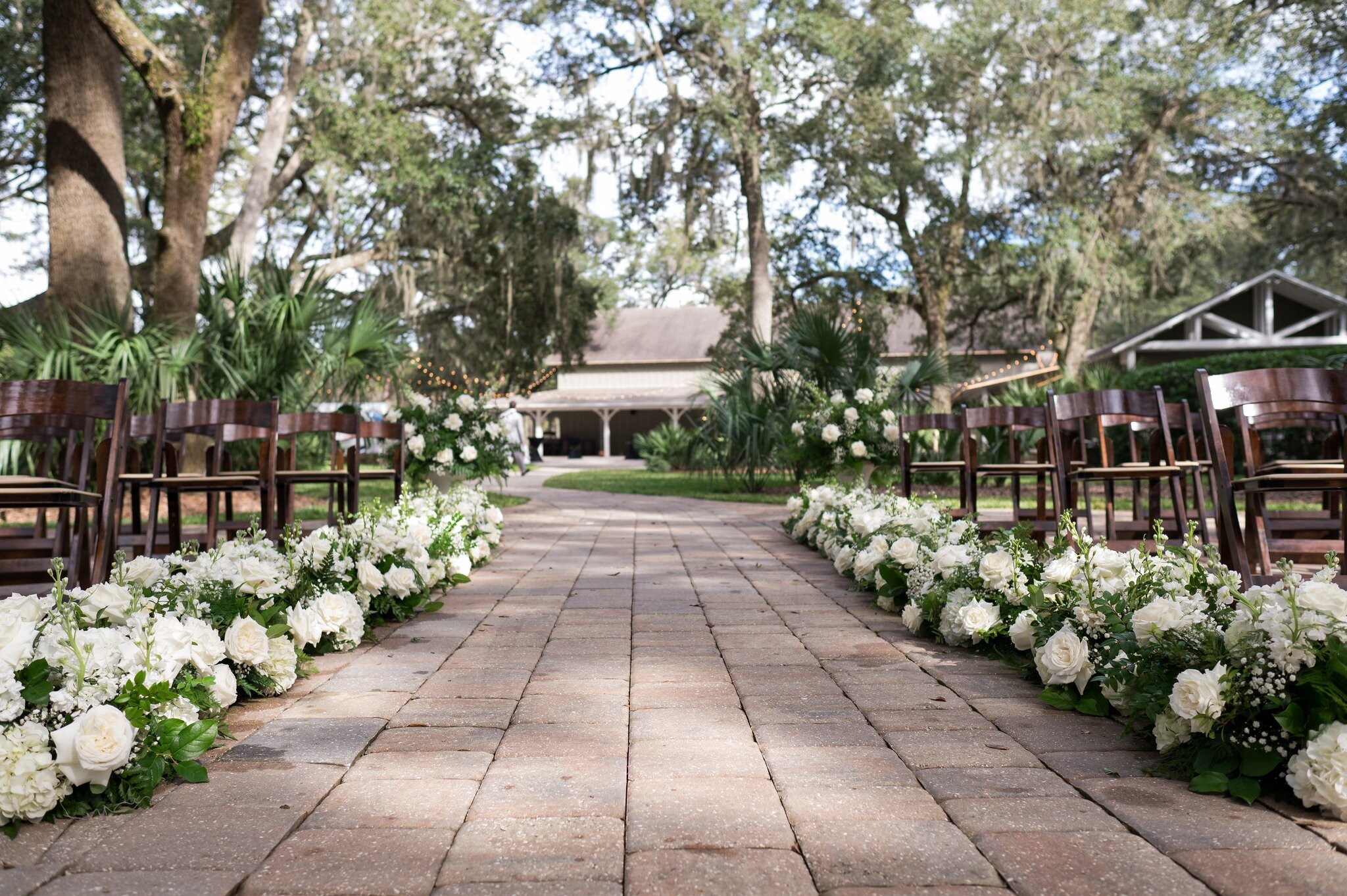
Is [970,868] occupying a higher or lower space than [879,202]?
lower

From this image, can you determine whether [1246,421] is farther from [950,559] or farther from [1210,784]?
[1210,784]

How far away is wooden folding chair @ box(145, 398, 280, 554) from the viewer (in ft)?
14.4

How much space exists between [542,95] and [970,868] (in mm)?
17618

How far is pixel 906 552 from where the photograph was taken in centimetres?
401

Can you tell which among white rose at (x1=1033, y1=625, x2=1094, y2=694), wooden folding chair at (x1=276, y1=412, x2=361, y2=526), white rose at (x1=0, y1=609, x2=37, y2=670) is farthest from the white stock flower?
Answer: wooden folding chair at (x1=276, y1=412, x2=361, y2=526)

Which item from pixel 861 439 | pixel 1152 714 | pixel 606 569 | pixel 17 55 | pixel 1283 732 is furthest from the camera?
pixel 17 55

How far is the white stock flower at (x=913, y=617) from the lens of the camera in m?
3.45

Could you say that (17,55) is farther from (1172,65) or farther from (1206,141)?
(1206,141)

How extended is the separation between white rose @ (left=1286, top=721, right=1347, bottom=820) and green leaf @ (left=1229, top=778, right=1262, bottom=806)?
62 mm

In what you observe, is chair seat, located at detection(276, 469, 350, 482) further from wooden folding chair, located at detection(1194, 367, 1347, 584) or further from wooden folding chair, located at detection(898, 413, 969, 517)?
wooden folding chair, located at detection(1194, 367, 1347, 584)

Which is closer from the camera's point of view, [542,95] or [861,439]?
[861,439]

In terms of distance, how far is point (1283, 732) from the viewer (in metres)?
1.87

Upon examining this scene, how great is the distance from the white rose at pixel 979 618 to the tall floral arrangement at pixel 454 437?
18.6 ft

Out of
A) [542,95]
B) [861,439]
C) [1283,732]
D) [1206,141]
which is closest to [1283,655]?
[1283,732]
